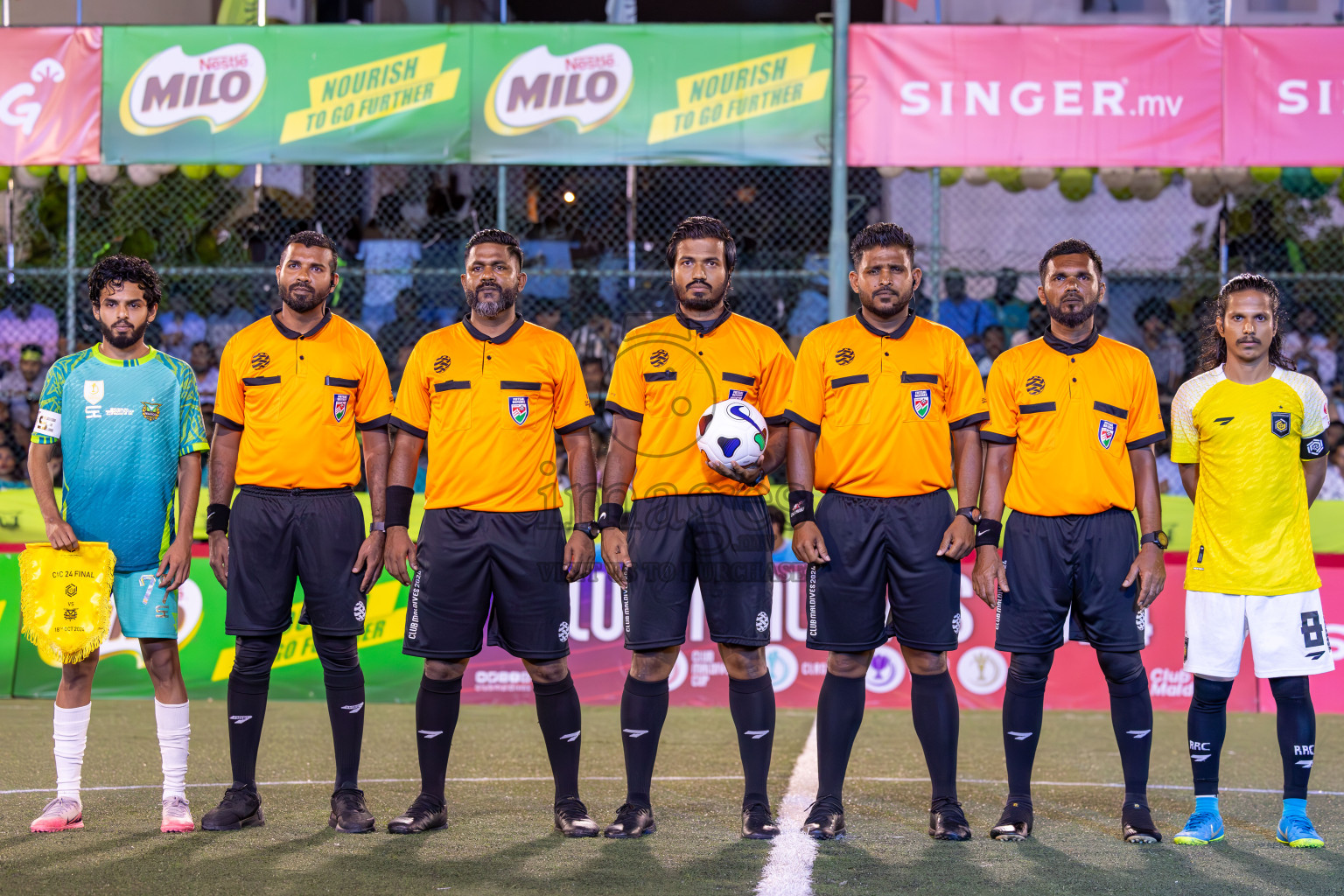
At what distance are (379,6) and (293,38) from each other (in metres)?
2.03

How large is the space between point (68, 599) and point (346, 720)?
4.02 feet

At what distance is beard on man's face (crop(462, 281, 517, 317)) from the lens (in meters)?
5.57

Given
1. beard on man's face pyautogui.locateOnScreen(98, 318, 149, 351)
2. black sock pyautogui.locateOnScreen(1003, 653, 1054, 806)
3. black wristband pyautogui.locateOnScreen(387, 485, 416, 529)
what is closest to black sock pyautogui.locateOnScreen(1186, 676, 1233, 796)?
black sock pyautogui.locateOnScreen(1003, 653, 1054, 806)

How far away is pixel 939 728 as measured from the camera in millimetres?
5484

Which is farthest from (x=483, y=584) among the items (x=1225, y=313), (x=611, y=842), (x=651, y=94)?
(x=651, y=94)

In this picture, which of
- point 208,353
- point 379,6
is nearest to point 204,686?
point 208,353

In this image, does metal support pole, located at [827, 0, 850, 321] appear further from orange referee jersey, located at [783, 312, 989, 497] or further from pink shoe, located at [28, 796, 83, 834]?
pink shoe, located at [28, 796, 83, 834]

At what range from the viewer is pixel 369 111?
36.7 ft

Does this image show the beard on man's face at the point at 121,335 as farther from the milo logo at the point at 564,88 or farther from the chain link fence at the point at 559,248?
the chain link fence at the point at 559,248

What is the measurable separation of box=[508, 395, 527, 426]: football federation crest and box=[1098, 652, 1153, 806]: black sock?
261 cm

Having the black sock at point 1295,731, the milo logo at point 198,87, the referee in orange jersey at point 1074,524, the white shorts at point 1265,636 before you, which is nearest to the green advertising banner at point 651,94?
the milo logo at point 198,87

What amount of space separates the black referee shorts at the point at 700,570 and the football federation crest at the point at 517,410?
0.63 m

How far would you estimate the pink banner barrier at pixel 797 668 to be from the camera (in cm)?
939

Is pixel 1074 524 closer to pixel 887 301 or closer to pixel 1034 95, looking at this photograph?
pixel 887 301
